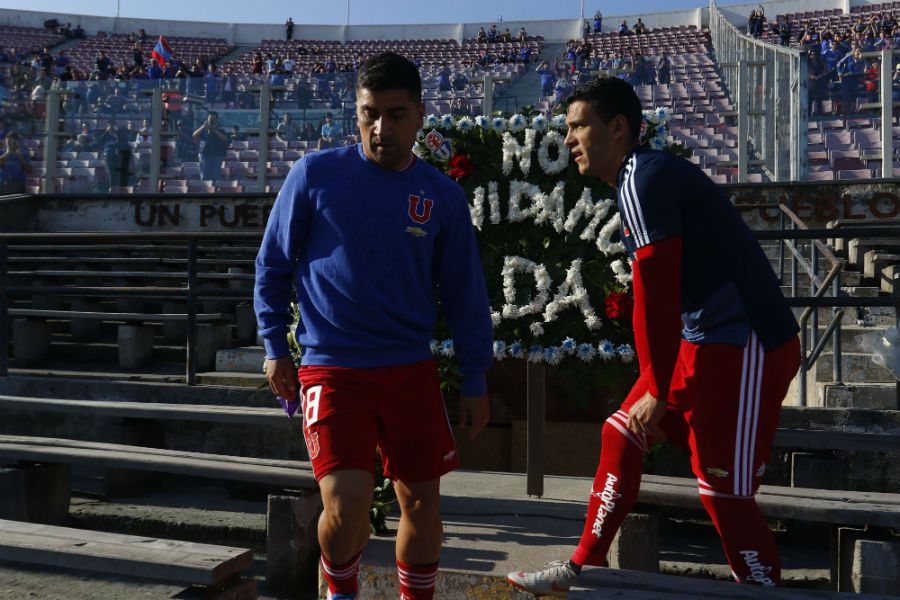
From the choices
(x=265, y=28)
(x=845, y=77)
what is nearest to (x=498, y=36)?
(x=265, y=28)

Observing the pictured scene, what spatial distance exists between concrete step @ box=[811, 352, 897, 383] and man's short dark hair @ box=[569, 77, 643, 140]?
451 centimetres

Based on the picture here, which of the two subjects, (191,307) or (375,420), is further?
(191,307)

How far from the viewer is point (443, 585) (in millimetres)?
3447

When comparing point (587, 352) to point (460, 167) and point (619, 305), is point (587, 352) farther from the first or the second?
point (460, 167)

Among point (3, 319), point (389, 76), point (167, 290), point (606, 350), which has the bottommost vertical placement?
point (606, 350)

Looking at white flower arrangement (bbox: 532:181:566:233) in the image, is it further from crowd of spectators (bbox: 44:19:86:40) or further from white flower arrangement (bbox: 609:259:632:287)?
crowd of spectators (bbox: 44:19:86:40)

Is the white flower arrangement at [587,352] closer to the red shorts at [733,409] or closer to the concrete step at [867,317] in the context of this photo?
the red shorts at [733,409]

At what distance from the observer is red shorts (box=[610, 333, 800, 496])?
8.79 ft

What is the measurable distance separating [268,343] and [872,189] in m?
9.38

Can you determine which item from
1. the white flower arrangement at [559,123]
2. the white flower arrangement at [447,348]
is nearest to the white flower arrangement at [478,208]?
the white flower arrangement at [559,123]

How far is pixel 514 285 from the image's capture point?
4586 mm

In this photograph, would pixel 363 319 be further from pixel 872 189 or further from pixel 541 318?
pixel 872 189

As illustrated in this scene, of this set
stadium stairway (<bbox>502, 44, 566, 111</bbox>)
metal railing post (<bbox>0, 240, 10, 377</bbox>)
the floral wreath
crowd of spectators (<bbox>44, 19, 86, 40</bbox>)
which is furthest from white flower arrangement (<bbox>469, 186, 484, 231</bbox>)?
crowd of spectators (<bbox>44, 19, 86, 40</bbox>)

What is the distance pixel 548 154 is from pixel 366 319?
2211 millimetres
